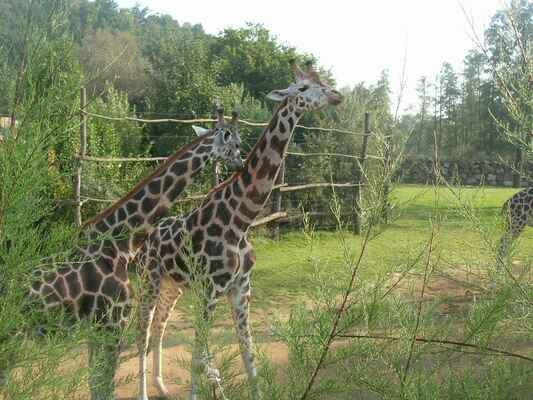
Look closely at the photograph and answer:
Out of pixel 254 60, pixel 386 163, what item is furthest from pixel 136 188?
pixel 254 60

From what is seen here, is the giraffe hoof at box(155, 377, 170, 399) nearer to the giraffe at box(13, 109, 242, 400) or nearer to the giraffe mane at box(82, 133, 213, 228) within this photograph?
the giraffe at box(13, 109, 242, 400)

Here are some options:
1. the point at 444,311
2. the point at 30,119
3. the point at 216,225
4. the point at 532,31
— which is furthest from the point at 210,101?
the point at 30,119

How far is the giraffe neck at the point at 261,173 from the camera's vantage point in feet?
9.14

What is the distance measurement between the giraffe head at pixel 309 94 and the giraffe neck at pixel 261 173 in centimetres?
4

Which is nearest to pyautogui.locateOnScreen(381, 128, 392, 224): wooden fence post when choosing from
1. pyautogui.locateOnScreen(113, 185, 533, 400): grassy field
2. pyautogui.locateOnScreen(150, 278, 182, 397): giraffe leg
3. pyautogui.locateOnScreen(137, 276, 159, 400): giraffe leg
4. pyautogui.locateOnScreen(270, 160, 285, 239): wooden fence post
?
pyautogui.locateOnScreen(113, 185, 533, 400): grassy field

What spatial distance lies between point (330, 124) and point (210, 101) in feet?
7.70

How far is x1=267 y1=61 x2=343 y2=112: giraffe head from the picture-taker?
9.22 feet

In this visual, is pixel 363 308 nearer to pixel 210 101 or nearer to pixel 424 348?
pixel 424 348

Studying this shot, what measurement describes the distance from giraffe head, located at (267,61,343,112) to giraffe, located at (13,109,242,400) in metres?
0.34

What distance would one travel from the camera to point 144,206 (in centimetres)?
259

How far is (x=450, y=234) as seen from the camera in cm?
766

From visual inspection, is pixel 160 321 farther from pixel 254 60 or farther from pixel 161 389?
pixel 254 60

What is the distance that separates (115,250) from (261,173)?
88 centimetres

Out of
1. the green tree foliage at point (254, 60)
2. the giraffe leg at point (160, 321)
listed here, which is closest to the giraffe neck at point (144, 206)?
the giraffe leg at point (160, 321)
